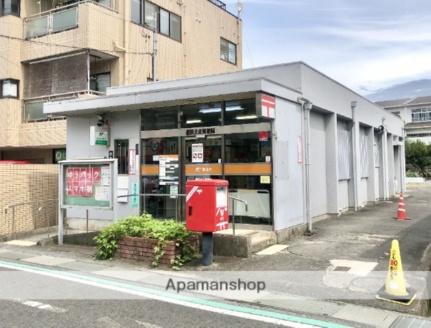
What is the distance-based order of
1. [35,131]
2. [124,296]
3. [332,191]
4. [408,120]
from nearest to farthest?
1. [124,296]
2. [332,191]
3. [35,131]
4. [408,120]

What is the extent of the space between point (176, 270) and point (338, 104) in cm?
993

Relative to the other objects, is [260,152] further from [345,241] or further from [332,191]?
[332,191]

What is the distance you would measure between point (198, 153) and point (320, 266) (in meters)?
5.12

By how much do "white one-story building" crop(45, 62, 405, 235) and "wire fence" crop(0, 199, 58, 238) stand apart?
1697mm

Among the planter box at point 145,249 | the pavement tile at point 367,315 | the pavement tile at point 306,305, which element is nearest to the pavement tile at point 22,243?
the planter box at point 145,249

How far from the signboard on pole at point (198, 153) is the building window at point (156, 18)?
11221 millimetres

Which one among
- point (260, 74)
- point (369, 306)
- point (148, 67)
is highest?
point (148, 67)

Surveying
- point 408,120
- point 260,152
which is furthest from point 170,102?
point 408,120

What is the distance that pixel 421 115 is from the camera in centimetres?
8238

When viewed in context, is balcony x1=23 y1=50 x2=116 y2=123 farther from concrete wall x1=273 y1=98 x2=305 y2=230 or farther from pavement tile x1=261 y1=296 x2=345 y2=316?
pavement tile x1=261 y1=296 x2=345 y2=316

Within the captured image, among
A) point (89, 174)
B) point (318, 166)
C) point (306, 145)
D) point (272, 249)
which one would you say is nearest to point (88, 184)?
point (89, 174)

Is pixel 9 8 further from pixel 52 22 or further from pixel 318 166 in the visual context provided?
pixel 318 166

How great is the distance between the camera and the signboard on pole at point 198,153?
12.7m

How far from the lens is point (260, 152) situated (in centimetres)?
1174
